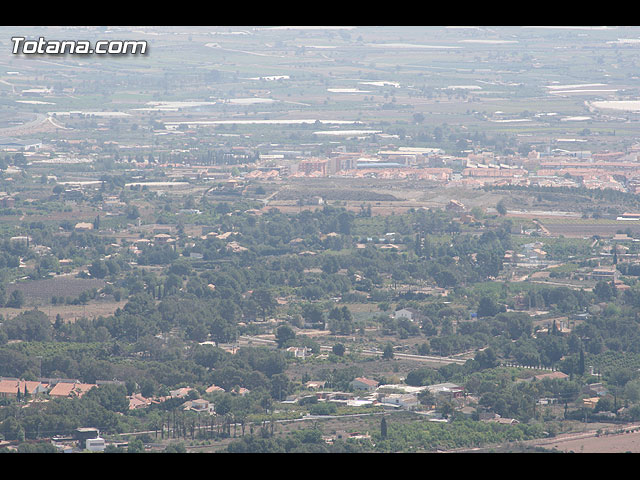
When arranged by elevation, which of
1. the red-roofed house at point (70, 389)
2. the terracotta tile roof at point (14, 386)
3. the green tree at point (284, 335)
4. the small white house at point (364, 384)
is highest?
the green tree at point (284, 335)

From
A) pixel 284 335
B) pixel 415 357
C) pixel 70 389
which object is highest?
pixel 284 335

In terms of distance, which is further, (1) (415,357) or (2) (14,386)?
(1) (415,357)

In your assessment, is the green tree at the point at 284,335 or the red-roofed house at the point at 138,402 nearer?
the red-roofed house at the point at 138,402

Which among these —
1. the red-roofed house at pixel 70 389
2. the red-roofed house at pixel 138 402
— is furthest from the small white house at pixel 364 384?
the red-roofed house at pixel 70 389

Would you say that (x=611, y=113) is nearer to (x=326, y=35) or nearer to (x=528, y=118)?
(x=528, y=118)

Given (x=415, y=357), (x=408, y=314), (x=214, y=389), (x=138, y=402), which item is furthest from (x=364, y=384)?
(x=408, y=314)

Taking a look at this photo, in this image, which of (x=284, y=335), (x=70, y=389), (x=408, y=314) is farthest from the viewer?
(x=408, y=314)

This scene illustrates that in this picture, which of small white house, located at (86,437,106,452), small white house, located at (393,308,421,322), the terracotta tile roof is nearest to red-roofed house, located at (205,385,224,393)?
the terracotta tile roof

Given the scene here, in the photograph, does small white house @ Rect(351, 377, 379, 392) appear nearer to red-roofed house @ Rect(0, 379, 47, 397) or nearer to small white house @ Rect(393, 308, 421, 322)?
red-roofed house @ Rect(0, 379, 47, 397)

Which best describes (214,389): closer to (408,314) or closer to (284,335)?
(284,335)

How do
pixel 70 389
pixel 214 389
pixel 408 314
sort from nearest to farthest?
pixel 70 389 → pixel 214 389 → pixel 408 314

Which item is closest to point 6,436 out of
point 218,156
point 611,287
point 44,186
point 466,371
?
point 466,371

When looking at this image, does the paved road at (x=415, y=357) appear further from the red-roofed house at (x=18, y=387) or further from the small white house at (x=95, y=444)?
the small white house at (x=95, y=444)
